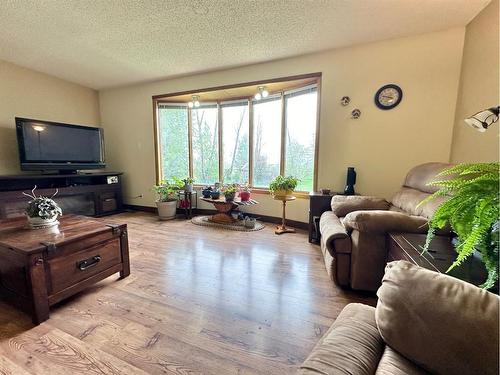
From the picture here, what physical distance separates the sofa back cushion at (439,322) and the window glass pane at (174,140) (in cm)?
420

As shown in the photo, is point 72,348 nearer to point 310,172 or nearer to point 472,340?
point 472,340

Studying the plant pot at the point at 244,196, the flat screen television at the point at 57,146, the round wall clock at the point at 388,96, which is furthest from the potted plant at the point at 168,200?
the round wall clock at the point at 388,96

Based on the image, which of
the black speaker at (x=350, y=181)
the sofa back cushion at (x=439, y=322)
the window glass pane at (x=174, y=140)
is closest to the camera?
the sofa back cushion at (x=439, y=322)

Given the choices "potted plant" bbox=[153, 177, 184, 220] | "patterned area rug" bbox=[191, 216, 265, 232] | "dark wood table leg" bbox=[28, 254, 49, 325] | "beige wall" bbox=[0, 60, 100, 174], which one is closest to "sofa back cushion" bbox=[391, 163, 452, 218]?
"patterned area rug" bbox=[191, 216, 265, 232]

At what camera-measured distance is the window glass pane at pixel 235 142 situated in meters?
4.06

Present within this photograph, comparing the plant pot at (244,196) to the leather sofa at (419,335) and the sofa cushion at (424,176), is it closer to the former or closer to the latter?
the sofa cushion at (424,176)

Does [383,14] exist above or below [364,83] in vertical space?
above

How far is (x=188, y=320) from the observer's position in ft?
4.87

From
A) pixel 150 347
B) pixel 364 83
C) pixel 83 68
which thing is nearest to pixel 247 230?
pixel 150 347

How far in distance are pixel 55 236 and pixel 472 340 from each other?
227 cm

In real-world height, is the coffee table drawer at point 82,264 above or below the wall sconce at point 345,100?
below

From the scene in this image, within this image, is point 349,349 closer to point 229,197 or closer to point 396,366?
point 396,366

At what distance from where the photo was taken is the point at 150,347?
1.26 metres

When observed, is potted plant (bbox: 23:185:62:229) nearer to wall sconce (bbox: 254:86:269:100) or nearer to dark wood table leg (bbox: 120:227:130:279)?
dark wood table leg (bbox: 120:227:130:279)
